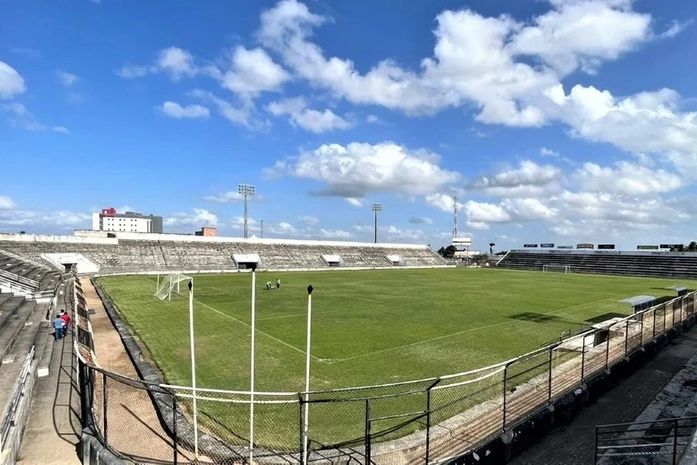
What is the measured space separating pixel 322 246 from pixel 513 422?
7548 centimetres

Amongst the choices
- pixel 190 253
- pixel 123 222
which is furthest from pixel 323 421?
pixel 123 222

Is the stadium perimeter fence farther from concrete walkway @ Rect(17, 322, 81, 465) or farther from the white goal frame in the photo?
the white goal frame

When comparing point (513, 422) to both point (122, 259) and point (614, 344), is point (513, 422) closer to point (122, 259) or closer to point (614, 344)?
point (614, 344)

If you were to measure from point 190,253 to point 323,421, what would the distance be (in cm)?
6020

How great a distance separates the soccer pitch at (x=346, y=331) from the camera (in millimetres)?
13930

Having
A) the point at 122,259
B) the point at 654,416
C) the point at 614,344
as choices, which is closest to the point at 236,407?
the point at 654,416

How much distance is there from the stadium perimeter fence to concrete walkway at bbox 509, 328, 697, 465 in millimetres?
687

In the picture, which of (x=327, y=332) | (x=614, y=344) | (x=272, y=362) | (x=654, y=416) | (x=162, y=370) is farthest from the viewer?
(x=327, y=332)

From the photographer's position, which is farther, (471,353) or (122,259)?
(122,259)

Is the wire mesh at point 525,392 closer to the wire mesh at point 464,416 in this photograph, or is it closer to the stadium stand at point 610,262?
the wire mesh at point 464,416

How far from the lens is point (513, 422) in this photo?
938cm

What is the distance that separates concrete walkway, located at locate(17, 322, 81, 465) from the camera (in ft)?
26.8

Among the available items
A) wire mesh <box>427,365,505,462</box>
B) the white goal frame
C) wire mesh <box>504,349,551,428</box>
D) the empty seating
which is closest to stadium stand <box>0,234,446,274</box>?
the empty seating

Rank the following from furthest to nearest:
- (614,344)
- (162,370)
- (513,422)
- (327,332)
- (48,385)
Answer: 1. (327,332)
2. (614,344)
3. (162,370)
4. (48,385)
5. (513,422)
